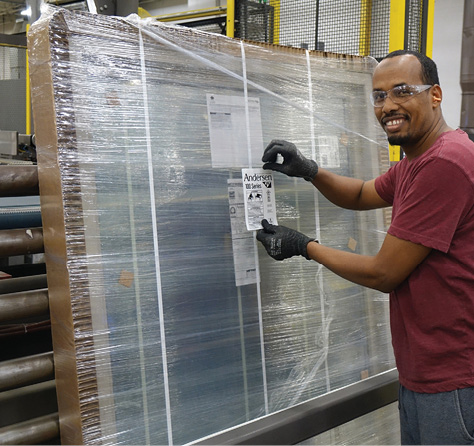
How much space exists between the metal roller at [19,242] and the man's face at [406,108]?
111 centimetres

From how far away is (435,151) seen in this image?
1.51m

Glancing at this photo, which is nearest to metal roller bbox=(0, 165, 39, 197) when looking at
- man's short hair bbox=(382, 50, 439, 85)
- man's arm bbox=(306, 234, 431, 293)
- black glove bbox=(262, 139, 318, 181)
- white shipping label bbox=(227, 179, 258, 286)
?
white shipping label bbox=(227, 179, 258, 286)

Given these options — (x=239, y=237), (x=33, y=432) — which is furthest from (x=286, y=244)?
(x=33, y=432)

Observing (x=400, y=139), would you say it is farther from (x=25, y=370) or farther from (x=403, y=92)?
(x=25, y=370)

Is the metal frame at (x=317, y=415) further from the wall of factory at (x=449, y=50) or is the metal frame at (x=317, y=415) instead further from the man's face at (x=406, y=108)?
the wall of factory at (x=449, y=50)

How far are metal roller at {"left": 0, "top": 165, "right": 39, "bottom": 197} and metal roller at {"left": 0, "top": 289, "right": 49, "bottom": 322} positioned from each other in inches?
12.1

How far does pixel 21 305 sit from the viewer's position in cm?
161

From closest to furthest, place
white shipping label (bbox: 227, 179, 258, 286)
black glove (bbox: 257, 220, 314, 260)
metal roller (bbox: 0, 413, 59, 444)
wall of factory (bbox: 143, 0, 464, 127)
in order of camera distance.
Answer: metal roller (bbox: 0, 413, 59, 444) < black glove (bbox: 257, 220, 314, 260) < white shipping label (bbox: 227, 179, 258, 286) < wall of factory (bbox: 143, 0, 464, 127)

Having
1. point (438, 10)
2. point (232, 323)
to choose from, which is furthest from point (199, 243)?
point (438, 10)

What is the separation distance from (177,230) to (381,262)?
1.98ft

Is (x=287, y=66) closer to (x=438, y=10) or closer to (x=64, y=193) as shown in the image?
(x=64, y=193)

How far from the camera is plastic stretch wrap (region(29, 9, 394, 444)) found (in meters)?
1.45

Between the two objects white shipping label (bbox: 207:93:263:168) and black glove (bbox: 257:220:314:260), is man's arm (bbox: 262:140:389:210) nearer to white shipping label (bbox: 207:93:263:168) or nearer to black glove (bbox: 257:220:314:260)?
white shipping label (bbox: 207:93:263:168)

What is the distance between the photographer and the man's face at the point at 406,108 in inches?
63.6
